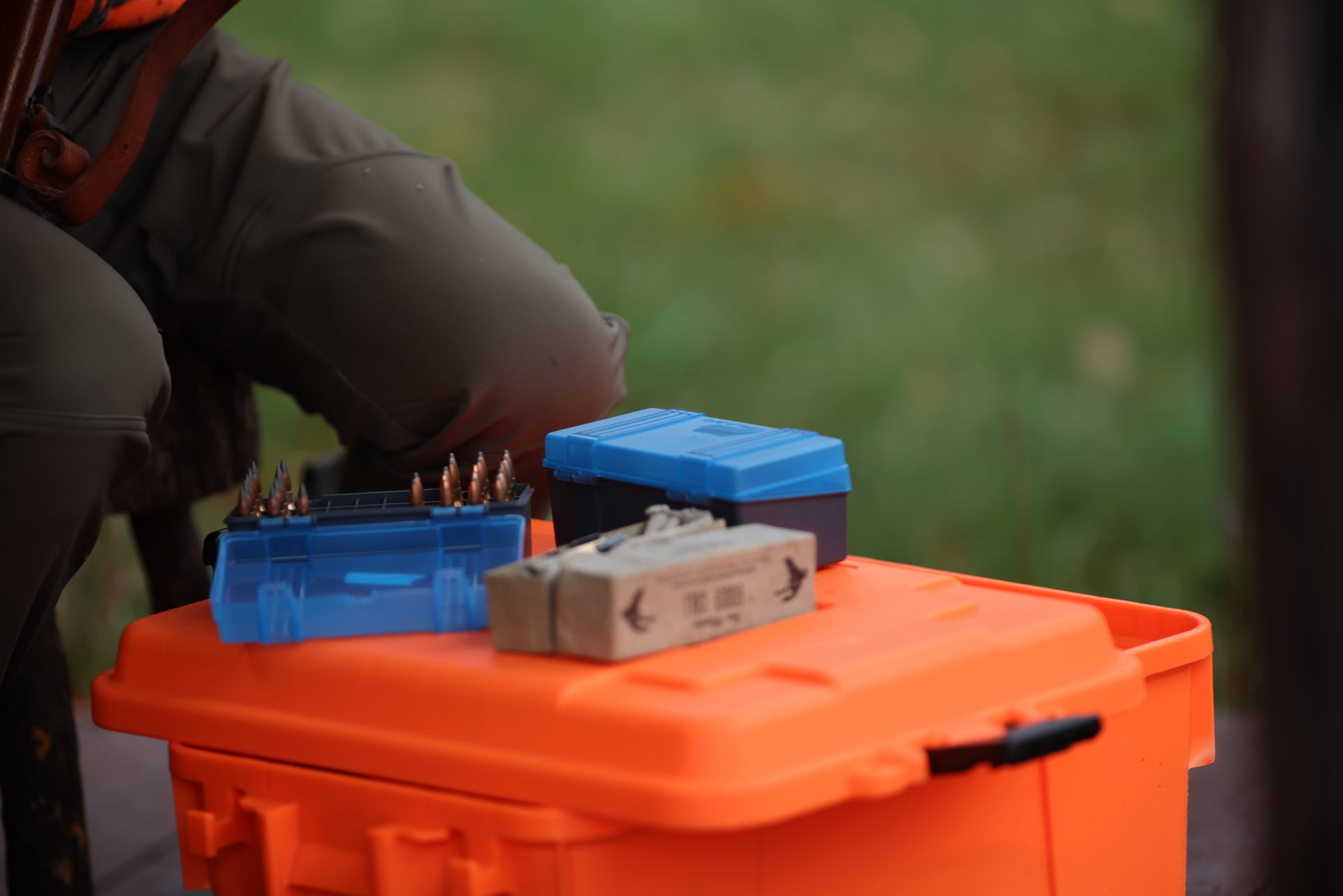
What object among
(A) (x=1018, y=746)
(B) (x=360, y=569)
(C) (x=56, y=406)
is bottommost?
(A) (x=1018, y=746)

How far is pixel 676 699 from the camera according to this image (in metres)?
0.97

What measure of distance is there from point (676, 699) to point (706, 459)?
0.28 meters

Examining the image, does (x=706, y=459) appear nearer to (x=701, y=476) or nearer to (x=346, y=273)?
(x=701, y=476)

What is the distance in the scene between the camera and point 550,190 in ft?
13.3

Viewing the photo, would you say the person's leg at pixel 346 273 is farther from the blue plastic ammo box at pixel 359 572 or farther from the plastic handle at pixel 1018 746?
the plastic handle at pixel 1018 746

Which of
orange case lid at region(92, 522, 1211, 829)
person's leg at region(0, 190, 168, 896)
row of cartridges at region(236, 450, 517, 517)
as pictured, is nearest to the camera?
orange case lid at region(92, 522, 1211, 829)

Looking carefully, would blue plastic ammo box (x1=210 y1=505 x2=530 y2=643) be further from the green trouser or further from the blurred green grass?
the blurred green grass

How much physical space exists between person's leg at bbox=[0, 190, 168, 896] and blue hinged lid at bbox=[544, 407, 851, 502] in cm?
34

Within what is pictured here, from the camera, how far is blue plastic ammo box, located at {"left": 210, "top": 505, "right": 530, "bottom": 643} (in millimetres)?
1130

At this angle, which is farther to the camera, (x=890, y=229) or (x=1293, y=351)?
(x=890, y=229)

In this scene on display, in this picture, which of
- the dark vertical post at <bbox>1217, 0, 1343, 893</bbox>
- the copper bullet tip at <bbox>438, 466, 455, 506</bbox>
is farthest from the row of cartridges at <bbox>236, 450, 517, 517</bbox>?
the dark vertical post at <bbox>1217, 0, 1343, 893</bbox>

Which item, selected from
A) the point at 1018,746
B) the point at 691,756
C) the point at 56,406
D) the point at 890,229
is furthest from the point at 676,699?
the point at 890,229

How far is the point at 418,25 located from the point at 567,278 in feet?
11.8

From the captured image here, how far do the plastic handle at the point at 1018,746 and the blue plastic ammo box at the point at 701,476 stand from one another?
0.27m
